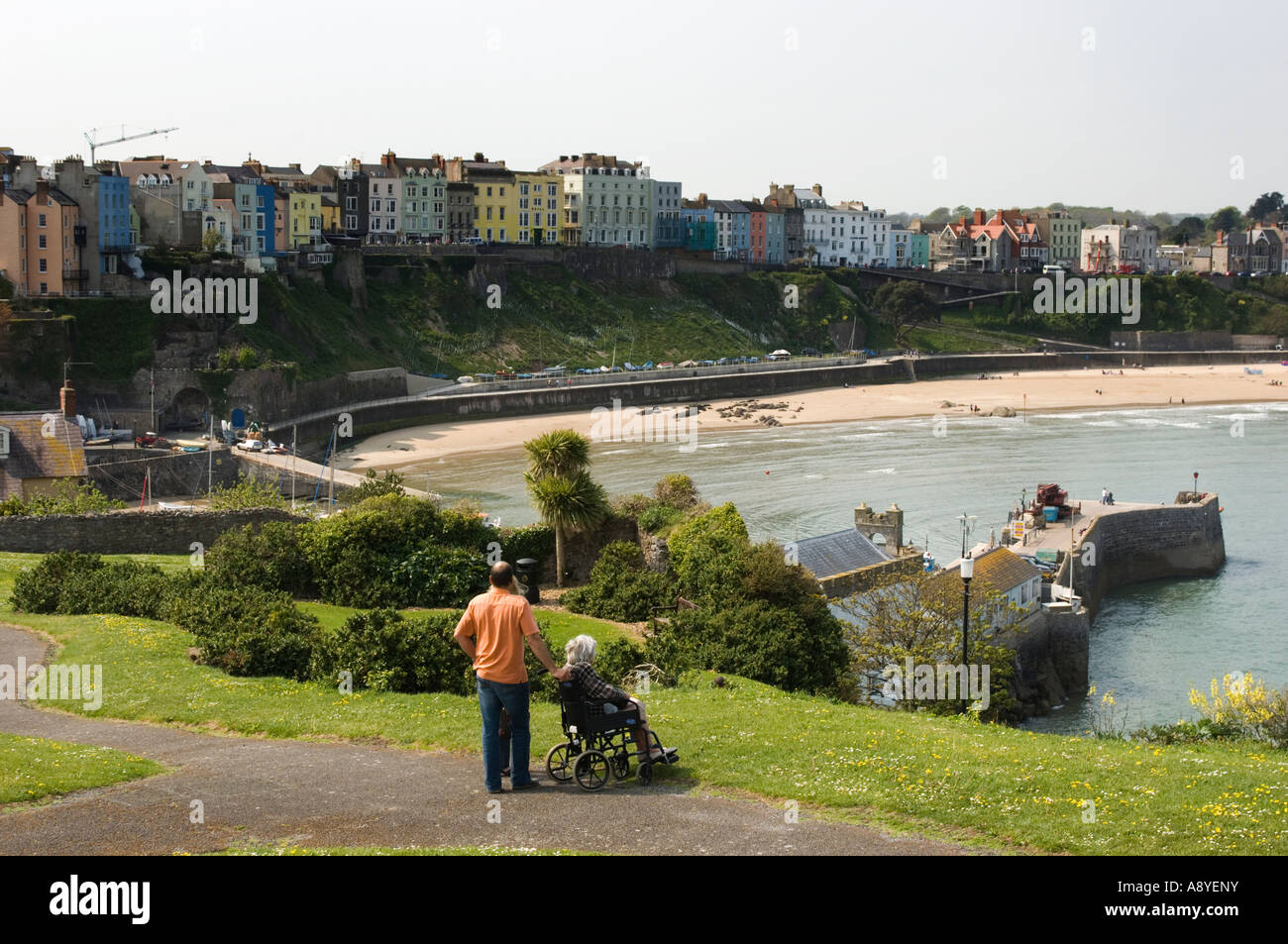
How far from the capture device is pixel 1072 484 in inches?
2630

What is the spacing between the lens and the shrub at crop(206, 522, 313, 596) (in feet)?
83.5

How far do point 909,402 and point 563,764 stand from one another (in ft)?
314

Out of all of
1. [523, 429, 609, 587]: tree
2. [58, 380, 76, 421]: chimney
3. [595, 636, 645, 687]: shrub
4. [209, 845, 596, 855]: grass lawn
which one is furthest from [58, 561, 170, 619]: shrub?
[58, 380, 76, 421]: chimney

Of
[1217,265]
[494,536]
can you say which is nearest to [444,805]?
[494,536]

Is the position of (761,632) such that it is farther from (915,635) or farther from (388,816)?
(388,816)

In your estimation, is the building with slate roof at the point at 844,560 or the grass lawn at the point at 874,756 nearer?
the grass lawn at the point at 874,756

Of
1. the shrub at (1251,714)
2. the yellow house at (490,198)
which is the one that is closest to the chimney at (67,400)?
the shrub at (1251,714)

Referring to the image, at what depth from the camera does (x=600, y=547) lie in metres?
30.6

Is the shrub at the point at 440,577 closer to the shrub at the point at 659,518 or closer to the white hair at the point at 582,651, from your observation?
the shrub at the point at 659,518

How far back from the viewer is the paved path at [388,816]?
36.3 ft

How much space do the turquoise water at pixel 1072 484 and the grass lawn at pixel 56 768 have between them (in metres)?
23.7

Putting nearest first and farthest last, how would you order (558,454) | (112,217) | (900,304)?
(558,454), (112,217), (900,304)

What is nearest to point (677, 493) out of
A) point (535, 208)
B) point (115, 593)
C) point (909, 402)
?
point (115, 593)
